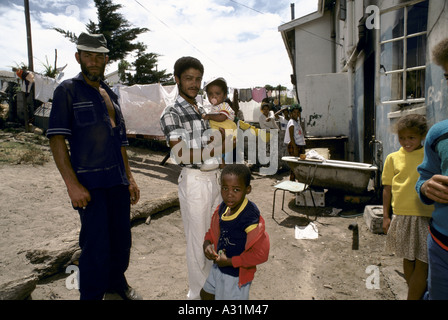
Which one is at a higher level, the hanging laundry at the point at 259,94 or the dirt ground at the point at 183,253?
the hanging laundry at the point at 259,94

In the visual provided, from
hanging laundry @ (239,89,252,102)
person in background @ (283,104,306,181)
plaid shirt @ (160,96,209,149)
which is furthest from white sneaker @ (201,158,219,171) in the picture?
hanging laundry @ (239,89,252,102)

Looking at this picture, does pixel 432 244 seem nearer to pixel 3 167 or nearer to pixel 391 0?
pixel 391 0

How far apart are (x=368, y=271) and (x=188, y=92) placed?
296 cm

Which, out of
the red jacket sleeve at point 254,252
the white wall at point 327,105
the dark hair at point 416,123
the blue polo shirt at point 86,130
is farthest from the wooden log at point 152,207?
the white wall at point 327,105

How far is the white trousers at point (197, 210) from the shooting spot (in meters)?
2.16

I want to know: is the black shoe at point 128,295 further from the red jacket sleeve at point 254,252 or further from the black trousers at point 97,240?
the red jacket sleeve at point 254,252

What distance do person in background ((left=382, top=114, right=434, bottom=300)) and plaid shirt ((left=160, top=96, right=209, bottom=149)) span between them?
1690mm

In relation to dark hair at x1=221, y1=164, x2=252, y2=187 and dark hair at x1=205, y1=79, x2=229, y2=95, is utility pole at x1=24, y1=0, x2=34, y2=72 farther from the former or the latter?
dark hair at x1=221, y1=164, x2=252, y2=187

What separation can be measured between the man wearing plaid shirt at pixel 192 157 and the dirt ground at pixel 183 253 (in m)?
0.73

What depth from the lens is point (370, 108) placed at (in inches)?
269

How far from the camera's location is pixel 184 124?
2156mm

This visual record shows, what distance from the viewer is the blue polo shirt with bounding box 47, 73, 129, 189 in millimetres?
1973

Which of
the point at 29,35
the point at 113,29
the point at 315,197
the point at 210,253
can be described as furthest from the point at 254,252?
the point at 113,29

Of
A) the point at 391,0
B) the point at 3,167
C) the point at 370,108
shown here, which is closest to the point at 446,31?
the point at 391,0
